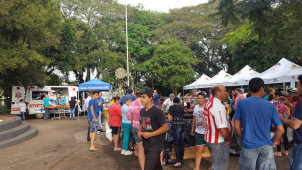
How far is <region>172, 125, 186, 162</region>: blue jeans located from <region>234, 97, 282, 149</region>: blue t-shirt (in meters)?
2.66

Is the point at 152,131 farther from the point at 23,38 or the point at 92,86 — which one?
the point at 23,38

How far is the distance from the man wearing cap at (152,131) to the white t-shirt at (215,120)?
26.2 inches

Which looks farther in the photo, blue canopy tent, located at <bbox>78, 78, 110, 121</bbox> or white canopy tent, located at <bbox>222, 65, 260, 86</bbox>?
blue canopy tent, located at <bbox>78, 78, 110, 121</bbox>

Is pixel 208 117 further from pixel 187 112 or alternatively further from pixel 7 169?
pixel 7 169

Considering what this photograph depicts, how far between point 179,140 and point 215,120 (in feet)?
7.67

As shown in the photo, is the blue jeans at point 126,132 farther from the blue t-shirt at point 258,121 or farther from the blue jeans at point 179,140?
the blue t-shirt at point 258,121

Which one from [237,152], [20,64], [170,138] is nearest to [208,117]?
[170,138]

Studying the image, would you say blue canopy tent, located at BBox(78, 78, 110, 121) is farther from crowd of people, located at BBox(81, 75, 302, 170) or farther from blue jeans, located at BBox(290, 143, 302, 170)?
blue jeans, located at BBox(290, 143, 302, 170)

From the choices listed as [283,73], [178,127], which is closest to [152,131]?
[178,127]

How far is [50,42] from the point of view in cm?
1681

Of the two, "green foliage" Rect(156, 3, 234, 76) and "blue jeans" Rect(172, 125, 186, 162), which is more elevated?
"green foliage" Rect(156, 3, 234, 76)

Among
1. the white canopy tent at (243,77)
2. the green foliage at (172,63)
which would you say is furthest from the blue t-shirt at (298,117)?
the green foliage at (172,63)

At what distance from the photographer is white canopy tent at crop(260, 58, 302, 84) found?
12.8m

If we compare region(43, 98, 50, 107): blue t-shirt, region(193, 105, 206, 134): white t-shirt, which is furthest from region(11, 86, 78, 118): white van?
region(193, 105, 206, 134): white t-shirt
